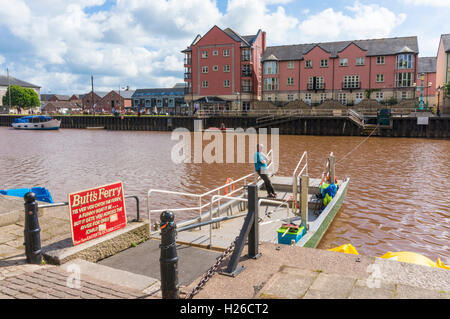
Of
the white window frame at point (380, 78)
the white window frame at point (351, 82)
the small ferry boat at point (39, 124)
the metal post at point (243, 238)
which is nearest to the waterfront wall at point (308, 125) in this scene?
the small ferry boat at point (39, 124)

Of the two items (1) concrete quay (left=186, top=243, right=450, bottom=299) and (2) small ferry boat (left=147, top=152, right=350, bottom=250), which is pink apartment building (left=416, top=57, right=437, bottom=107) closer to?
(2) small ferry boat (left=147, top=152, right=350, bottom=250)

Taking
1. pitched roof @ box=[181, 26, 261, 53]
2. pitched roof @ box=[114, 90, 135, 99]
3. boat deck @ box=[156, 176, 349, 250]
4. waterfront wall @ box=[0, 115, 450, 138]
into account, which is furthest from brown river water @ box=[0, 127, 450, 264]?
A: pitched roof @ box=[114, 90, 135, 99]

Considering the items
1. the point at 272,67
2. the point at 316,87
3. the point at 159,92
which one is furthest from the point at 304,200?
the point at 159,92

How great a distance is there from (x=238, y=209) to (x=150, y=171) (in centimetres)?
1174

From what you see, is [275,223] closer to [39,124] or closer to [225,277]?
[225,277]

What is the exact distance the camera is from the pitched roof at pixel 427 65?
84.0 metres

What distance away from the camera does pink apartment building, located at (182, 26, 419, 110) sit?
59.7 m

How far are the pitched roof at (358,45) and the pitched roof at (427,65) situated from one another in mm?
28334

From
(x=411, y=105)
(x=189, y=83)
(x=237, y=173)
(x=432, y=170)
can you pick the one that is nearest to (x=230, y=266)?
(x=237, y=173)

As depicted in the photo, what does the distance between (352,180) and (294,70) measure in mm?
48542

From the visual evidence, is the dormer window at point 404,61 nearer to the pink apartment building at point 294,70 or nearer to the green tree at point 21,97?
the pink apartment building at point 294,70

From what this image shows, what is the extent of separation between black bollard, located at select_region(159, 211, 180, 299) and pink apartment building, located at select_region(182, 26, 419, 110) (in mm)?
61258

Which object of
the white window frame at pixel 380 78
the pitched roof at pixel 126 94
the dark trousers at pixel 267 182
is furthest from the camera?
the pitched roof at pixel 126 94

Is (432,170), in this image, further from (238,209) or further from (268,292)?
(268,292)
